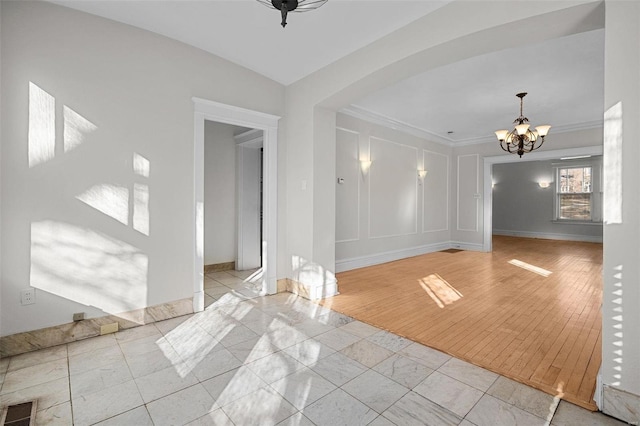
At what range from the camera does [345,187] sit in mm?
5512

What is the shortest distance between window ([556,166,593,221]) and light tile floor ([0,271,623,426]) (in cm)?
1088

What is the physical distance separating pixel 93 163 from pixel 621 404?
4369mm

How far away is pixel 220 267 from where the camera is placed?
17.9 ft

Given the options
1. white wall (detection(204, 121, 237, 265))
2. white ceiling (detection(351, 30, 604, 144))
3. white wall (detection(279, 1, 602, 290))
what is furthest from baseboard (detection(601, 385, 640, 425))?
white wall (detection(204, 121, 237, 265))

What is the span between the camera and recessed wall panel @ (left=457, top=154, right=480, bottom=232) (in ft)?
25.9

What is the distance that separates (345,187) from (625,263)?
4.04 m

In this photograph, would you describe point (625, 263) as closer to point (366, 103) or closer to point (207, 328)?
point (207, 328)

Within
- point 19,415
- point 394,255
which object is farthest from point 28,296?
point 394,255

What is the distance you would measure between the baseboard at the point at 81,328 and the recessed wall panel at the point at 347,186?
2.90m

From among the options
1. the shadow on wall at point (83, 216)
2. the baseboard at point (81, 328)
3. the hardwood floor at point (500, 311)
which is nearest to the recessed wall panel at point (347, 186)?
the hardwood floor at point (500, 311)

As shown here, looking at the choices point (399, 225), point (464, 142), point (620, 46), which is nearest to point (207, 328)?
point (620, 46)

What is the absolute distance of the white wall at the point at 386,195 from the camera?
553 cm

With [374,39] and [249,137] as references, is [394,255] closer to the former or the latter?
[249,137]

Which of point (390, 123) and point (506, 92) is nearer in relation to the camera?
point (506, 92)
